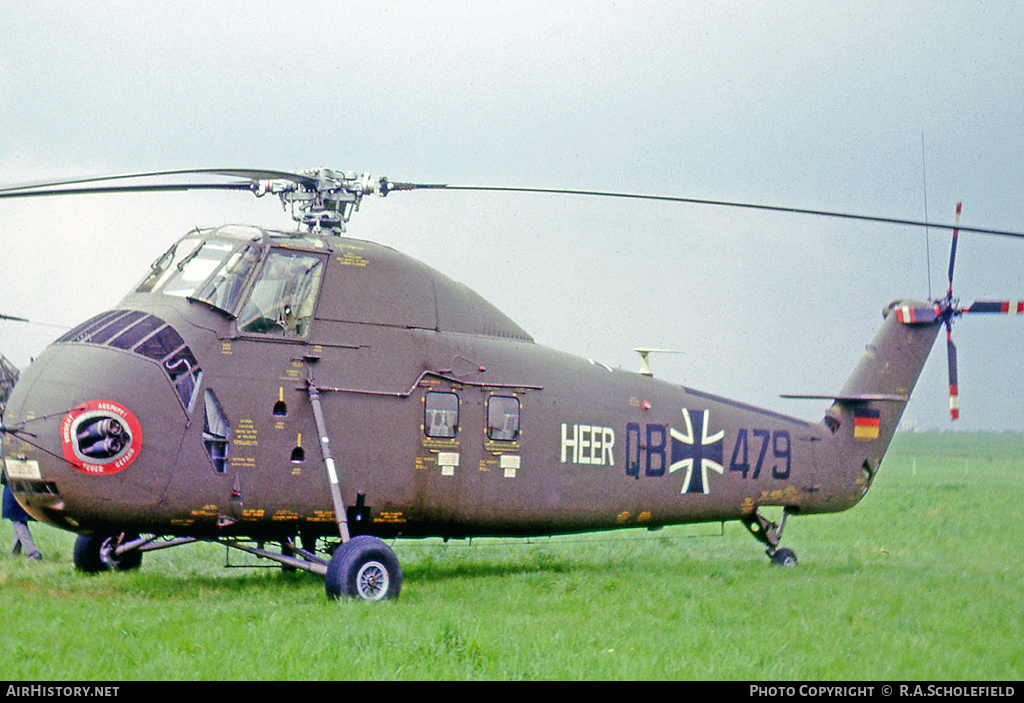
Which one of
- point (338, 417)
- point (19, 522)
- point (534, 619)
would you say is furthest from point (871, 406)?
point (19, 522)

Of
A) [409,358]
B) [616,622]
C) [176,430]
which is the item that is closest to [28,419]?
[176,430]

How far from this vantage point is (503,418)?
11.7 metres

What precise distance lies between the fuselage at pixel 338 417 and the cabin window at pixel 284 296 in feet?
0.07

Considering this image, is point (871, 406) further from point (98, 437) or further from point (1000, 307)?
point (98, 437)

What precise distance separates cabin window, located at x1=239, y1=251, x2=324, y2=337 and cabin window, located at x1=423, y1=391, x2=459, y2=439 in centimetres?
170

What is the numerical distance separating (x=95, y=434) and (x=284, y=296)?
2.54 m

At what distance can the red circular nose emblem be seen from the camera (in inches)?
356

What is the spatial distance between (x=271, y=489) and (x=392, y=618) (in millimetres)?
2390

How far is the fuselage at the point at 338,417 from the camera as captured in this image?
928cm

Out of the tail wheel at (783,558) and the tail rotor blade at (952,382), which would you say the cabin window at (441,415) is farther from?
the tail rotor blade at (952,382)

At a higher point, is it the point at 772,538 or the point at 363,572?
the point at 772,538

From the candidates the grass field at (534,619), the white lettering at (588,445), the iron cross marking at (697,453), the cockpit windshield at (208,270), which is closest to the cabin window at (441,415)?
the white lettering at (588,445)

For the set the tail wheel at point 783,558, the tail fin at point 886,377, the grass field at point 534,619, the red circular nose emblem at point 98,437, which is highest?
the tail fin at point 886,377

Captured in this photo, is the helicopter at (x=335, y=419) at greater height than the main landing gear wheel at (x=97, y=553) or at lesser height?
greater
